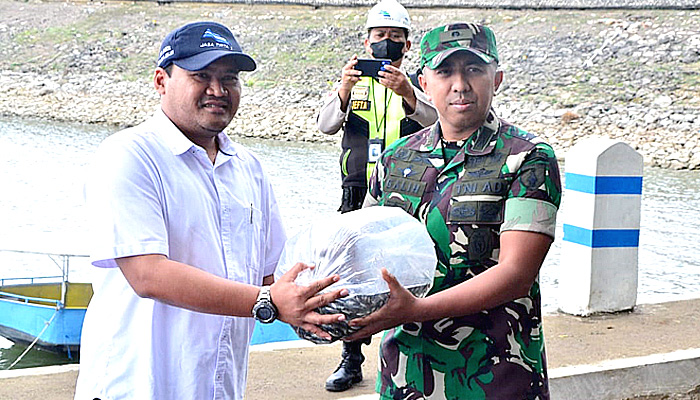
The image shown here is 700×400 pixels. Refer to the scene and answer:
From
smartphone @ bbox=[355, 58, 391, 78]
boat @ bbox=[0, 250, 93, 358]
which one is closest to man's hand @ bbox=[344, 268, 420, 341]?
smartphone @ bbox=[355, 58, 391, 78]

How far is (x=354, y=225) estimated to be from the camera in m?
2.51

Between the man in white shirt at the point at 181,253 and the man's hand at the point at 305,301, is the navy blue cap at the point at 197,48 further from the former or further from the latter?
the man's hand at the point at 305,301

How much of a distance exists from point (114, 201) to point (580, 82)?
28.6 metres

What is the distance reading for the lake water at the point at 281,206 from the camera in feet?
38.2

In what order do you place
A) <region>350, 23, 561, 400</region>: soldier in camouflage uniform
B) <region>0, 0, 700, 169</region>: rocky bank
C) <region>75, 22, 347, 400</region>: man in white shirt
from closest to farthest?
<region>75, 22, 347, 400</region>: man in white shirt, <region>350, 23, 561, 400</region>: soldier in camouflage uniform, <region>0, 0, 700, 169</region>: rocky bank

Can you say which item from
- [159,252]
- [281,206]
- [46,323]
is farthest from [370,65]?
[281,206]

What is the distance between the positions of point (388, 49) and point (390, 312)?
2760mm

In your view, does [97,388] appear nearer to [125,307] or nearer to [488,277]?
[125,307]

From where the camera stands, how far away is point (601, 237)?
21.8 feet

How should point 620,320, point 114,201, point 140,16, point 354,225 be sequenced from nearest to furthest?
point 114,201 < point 354,225 < point 620,320 < point 140,16

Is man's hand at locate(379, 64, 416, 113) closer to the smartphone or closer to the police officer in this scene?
the smartphone

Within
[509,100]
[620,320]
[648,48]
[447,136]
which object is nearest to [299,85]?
[509,100]

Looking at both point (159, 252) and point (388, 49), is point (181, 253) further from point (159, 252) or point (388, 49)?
point (388, 49)

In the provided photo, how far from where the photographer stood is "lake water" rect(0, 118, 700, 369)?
11.6 meters
